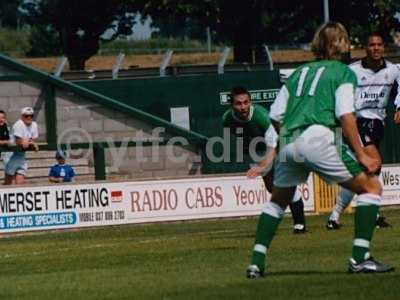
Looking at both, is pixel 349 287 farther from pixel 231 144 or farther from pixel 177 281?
pixel 231 144

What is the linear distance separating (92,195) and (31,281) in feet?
33.7

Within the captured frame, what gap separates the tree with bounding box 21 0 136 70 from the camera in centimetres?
6888

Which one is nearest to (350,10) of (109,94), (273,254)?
(109,94)

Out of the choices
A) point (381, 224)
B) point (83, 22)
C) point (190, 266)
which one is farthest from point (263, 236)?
point (83, 22)

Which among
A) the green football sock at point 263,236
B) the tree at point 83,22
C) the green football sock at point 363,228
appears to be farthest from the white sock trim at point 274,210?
the tree at point 83,22

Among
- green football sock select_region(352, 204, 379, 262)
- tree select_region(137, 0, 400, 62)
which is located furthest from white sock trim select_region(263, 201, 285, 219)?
tree select_region(137, 0, 400, 62)

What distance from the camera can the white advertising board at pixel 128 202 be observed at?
73.7 ft

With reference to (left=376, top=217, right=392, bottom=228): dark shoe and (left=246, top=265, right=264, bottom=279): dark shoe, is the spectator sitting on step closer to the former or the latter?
(left=376, top=217, right=392, bottom=228): dark shoe

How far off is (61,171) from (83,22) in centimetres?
4511

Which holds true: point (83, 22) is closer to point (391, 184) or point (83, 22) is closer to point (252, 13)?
point (252, 13)

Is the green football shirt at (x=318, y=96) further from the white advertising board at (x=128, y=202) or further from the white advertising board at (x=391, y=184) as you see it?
the white advertising board at (x=391, y=184)

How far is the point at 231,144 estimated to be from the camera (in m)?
29.2

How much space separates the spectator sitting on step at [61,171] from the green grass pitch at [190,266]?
4633 millimetres

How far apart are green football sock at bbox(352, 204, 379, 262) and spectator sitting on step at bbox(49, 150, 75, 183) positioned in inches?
557
